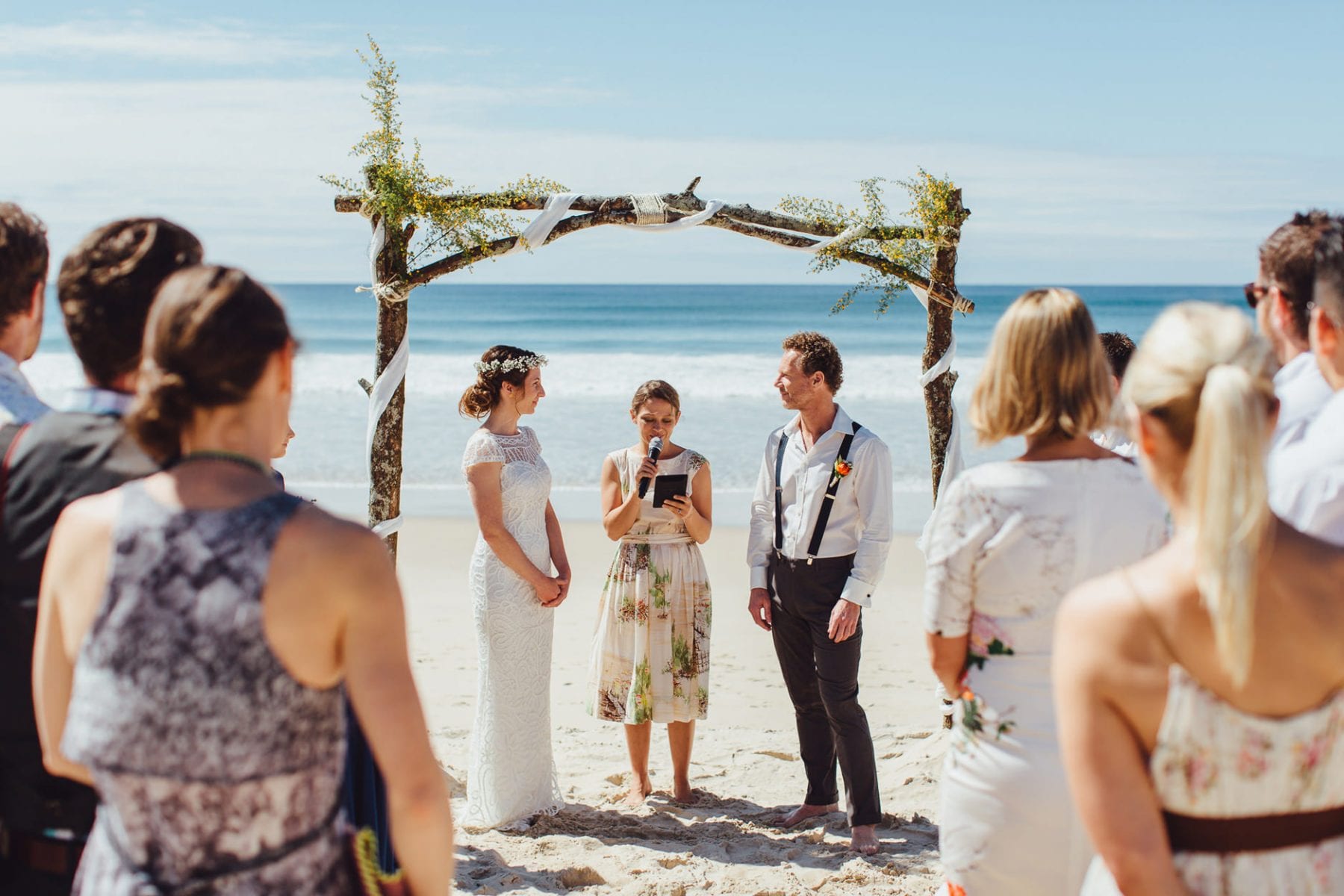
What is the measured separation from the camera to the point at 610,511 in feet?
17.3

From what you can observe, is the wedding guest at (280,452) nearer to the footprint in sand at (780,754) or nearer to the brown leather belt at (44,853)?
the brown leather belt at (44,853)

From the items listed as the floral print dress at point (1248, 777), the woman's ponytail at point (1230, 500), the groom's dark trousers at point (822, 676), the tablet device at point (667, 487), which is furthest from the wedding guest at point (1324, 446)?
the tablet device at point (667, 487)

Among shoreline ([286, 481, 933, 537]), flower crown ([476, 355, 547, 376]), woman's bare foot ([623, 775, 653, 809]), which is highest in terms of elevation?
flower crown ([476, 355, 547, 376])

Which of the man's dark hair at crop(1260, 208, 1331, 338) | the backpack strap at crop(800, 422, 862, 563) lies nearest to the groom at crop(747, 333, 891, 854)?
the backpack strap at crop(800, 422, 862, 563)

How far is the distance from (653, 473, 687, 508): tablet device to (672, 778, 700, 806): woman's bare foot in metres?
1.29

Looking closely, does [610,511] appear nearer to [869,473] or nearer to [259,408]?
[869,473]

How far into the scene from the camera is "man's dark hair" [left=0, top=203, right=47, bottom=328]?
2.24m

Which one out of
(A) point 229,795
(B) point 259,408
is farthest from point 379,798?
(B) point 259,408

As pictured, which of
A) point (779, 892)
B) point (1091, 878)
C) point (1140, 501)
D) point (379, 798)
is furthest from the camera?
point (779, 892)

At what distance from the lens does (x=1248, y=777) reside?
167 cm

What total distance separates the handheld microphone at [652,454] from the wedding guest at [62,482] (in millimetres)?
3218

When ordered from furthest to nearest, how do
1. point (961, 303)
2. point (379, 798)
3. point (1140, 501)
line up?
point (961, 303)
point (379, 798)
point (1140, 501)

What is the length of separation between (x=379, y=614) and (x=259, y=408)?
0.37m

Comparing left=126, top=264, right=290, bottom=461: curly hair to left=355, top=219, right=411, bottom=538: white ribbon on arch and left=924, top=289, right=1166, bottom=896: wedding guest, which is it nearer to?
left=924, top=289, right=1166, bottom=896: wedding guest
